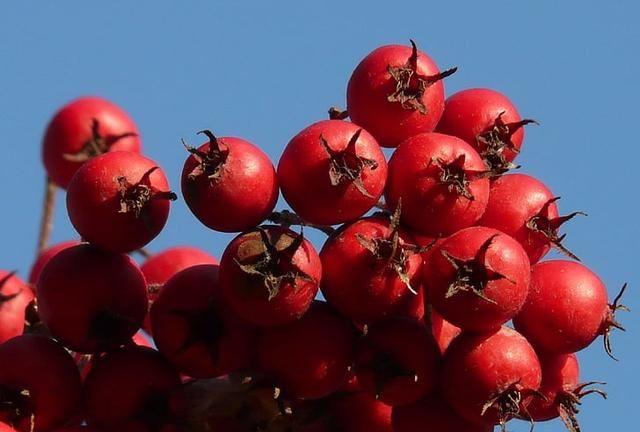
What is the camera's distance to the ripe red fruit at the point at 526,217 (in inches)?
179

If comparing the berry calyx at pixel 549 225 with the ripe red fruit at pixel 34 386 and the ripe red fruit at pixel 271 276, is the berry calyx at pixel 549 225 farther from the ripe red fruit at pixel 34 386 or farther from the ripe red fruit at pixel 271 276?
the ripe red fruit at pixel 34 386

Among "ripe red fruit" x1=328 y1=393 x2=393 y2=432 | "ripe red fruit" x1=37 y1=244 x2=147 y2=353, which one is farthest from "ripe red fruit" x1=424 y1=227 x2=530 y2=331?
"ripe red fruit" x1=37 y1=244 x2=147 y2=353

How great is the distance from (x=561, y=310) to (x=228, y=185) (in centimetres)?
111

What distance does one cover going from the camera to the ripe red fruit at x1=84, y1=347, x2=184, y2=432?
434cm

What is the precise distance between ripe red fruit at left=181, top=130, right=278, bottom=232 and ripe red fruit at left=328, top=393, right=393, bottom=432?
682mm

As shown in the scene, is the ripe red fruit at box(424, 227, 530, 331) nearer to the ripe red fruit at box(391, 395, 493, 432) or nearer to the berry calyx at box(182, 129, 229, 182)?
the ripe red fruit at box(391, 395, 493, 432)

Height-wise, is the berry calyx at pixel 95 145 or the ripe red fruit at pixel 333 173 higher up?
the ripe red fruit at pixel 333 173

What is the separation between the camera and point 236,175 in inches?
167

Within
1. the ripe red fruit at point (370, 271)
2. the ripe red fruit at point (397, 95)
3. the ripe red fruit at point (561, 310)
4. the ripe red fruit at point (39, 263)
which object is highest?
the ripe red fruit at point (397, 95)

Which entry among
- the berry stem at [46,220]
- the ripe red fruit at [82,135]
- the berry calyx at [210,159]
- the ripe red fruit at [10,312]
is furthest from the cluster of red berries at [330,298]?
the ripe red fruit at [82,135]

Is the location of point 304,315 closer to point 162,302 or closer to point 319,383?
point 319,383

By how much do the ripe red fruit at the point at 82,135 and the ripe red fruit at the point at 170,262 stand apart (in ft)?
3.95

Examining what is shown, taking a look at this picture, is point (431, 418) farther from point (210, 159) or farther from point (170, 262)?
point (170, 262)

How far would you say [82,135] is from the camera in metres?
7.03
